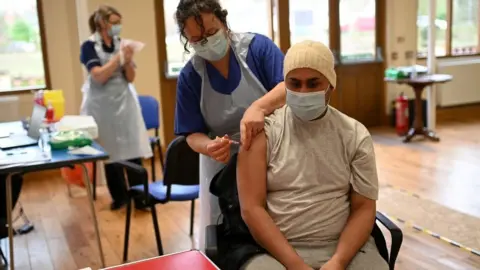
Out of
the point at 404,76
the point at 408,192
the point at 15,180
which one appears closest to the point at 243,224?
the point at 15,180

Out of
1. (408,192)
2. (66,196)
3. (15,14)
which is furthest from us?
(15,14)

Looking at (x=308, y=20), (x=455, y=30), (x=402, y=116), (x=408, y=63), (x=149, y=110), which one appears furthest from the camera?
(x=455, y=30)

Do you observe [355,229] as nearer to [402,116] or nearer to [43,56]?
[43,56]

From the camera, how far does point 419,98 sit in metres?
5.86

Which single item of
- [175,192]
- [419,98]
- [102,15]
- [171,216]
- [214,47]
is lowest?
[171,216]

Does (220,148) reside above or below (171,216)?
above

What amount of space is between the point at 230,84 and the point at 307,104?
1.31ft

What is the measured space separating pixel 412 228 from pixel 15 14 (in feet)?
12.5

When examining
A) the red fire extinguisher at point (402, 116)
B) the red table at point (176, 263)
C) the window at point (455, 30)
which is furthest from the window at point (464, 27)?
the red table at point (176, 263)

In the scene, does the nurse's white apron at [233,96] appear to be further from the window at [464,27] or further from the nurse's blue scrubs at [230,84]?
the window at [464,27]

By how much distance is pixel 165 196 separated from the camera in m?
2.95

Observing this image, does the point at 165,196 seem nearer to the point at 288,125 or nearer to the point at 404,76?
the point at 288,125

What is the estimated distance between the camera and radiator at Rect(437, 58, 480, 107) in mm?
6836

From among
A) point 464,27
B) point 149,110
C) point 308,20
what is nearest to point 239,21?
point 308,20
